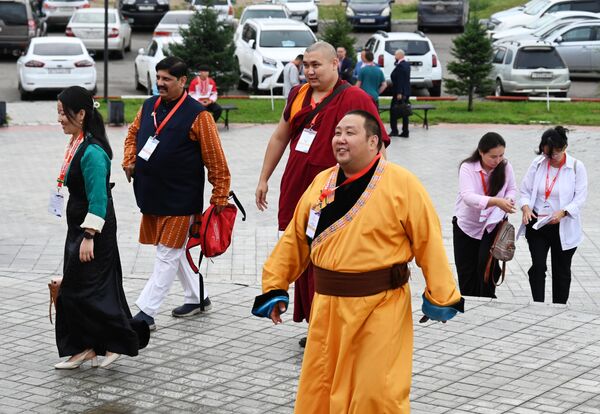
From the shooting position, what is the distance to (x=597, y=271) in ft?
38.5

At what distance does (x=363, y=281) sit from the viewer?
6.33 metres

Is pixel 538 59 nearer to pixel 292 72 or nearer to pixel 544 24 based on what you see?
pixel 292 72

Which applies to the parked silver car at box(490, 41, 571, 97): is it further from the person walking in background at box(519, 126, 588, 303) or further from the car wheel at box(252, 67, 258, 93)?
the person walking in background at box(519, 126, 588, 303)

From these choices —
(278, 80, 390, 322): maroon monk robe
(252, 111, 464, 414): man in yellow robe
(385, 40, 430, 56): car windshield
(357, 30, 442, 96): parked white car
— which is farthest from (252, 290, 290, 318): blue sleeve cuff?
(385, 40, 430, 56): car windshield

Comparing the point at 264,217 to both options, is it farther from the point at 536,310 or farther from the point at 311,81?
the point at 311,81

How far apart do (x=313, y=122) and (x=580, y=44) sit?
2485cm

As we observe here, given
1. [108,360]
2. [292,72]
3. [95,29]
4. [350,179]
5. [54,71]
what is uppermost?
[350,179]

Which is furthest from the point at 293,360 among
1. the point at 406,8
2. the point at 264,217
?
the point at 406,8

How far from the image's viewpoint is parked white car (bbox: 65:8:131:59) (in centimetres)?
3459

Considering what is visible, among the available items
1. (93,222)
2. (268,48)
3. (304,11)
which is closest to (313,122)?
(93,222)

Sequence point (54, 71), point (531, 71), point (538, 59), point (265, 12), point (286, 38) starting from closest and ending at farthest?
point (54, 71) < point (531, 71) < point (538, 59) < point (286, 38) < point (265, 12)

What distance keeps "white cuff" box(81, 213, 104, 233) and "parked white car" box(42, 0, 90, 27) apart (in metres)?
33.6

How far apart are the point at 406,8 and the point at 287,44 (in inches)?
845

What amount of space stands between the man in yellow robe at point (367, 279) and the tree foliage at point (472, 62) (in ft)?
62.2
